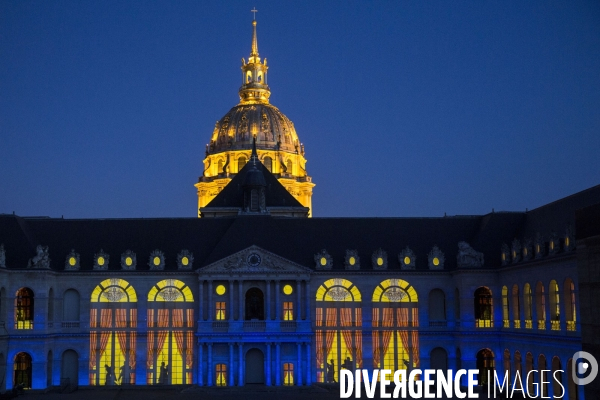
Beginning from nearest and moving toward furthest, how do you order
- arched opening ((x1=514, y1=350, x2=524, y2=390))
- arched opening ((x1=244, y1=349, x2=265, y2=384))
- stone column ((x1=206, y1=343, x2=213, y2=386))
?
arched opening ((x1=514, y1=350, x2=524, y2=390))
stone column ((x1=206, y1=343, x2=213, y2=386))
arched opening ((x1=244, y1=349, x2=265, y2=384))

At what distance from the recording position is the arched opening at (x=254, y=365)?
106m

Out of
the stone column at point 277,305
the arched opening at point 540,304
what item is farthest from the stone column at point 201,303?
the arched opening at point 540,304

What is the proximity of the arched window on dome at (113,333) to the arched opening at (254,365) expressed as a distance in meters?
10.8

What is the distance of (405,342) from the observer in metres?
108

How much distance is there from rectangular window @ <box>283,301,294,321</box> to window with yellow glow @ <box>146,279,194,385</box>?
8790 mm

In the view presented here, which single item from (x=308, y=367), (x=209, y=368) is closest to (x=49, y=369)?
(x=209, y=368)

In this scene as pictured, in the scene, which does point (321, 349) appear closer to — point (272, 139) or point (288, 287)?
point (288, 287)

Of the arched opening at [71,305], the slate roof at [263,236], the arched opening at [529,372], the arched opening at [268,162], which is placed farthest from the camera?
the arched opening at [268,162]

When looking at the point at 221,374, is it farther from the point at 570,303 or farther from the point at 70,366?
the point at 570,303

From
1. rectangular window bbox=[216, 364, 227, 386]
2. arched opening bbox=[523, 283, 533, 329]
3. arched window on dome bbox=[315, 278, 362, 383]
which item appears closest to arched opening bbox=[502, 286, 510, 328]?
arched opening bbox=[523, 283, 533, 329]

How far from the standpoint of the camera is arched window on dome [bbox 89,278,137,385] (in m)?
106

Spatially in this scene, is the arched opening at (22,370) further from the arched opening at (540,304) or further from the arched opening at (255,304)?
the arched opening at (540,304)

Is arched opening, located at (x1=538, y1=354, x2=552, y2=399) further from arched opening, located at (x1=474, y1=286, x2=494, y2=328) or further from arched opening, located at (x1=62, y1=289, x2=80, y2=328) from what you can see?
arched opening, located at (x1=62, y1=289, x2=80, y2=328)

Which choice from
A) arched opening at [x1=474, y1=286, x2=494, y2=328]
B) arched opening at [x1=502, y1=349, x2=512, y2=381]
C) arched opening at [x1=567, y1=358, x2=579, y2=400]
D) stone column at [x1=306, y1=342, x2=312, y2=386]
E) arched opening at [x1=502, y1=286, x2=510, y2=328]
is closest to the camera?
arched opening at [x1=567, y1=358, x2=579, y2=400]
